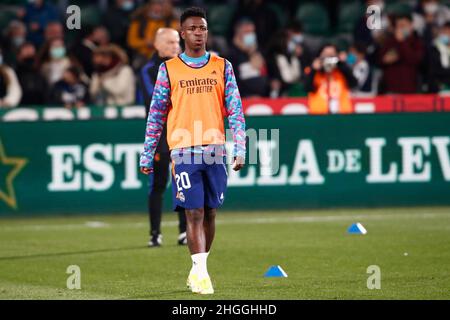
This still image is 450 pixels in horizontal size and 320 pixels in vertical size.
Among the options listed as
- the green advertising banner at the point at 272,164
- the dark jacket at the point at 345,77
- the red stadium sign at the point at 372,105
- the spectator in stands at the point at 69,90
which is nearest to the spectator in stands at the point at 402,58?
the red stadium sign at the point at 372,105

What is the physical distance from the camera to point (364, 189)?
18844 millimetres

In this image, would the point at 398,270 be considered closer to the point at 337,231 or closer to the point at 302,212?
the point at 337,231

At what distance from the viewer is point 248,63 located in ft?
70.4

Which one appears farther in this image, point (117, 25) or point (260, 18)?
point (260, 18)

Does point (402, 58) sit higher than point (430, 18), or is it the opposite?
point (430, 18)

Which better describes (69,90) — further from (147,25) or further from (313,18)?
(313,18)

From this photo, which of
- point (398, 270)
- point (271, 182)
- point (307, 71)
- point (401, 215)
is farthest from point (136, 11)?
point (398, 270)

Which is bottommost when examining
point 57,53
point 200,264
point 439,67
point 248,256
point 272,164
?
point 248,256

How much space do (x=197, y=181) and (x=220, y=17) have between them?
1432 cm

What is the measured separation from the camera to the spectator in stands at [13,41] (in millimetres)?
22031

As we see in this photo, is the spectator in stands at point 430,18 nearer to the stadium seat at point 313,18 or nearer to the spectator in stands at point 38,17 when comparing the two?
the stadium seat at point 313,18

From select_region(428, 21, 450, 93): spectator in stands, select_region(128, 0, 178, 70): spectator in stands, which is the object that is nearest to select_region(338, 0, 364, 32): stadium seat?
select_region(428, 21, 450, 93): spectator in stands

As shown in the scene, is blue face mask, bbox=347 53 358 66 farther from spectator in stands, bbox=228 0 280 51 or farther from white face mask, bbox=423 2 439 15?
white face mask, bbox=423 2 439 15

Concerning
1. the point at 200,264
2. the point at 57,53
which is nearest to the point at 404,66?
the point at 57,53
